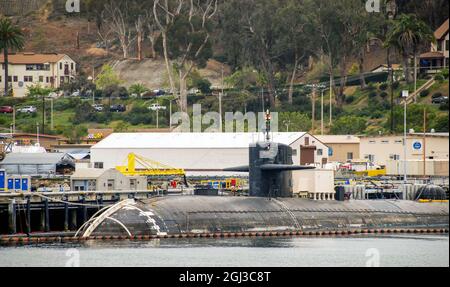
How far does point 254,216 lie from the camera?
198 feet

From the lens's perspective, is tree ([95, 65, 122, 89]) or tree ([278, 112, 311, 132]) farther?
tree ([95, 65, 122, 89])

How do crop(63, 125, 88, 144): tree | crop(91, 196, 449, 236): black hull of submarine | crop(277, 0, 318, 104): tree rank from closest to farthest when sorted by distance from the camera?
crop(91, 196, 449, 236): black hull of submarine < crop(63, 125, 88, 144): tree < crop(277, 0, 318, 104): tree

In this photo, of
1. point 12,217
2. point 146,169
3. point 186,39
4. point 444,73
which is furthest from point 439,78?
point 12,217

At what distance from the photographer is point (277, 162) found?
6156 cm

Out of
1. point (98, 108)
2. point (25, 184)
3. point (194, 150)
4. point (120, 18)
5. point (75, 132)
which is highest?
point (120, 18)

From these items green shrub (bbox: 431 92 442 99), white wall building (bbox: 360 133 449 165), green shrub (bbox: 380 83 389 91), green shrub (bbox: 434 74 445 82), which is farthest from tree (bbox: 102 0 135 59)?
white wall building (bbox: 360 133 449 165)

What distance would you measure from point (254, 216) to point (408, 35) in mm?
60251

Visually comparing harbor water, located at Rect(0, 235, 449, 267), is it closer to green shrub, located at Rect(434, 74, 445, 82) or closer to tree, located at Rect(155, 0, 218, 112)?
green shrub, located at Rect(434, 74, 445, 82)

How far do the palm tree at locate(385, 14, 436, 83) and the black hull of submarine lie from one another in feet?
168

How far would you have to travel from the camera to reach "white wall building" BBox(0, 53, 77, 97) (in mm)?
145125

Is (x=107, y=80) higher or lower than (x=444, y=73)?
higher

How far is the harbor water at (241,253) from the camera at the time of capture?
49469mm

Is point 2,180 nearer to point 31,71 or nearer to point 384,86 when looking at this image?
point 384,86
